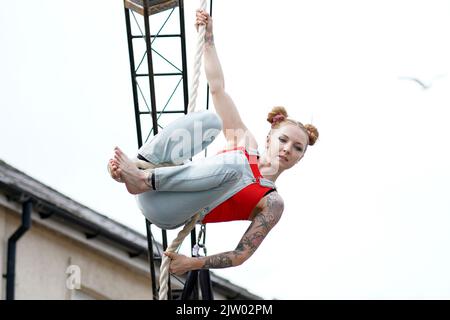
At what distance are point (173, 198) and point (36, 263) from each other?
7246mm

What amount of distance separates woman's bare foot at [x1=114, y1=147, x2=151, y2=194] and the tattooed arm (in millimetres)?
649

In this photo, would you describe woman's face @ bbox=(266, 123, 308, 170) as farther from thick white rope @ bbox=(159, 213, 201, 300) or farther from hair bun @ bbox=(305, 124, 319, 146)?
thick white rope @ bbox=(159, 213, 201, 300)

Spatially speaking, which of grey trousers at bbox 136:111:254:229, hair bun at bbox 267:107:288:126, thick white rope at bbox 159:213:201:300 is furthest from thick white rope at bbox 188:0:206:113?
thick white rope at bbox 159:213:201:300

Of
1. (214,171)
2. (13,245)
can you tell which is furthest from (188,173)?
(13,245)

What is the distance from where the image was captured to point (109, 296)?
2203 cm

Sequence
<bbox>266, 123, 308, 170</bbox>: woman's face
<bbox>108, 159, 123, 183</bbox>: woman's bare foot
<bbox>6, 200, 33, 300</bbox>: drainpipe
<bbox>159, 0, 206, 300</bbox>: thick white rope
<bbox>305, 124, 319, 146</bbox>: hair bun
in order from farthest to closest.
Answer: <bbox>6, 200, 33, 300</bbox>: drainpipe
<bbox>305, 124, 319, 146</bbox>: hair bun
<bbox>266, 123, 308, 170</bbox>: woman's face
<bbox>159, 0, 206, 300</bbox>: thick white rope
<bbox>108, 159, 123, 183</bbox>: woman's bare foot

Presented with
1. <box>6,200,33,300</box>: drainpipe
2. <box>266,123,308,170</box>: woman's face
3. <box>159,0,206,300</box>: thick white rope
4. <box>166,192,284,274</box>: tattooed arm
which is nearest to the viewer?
<box>159,0,206,300</box>: thick white rope

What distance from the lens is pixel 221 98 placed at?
46.6 ft

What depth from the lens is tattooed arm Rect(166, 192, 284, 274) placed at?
13898 mm

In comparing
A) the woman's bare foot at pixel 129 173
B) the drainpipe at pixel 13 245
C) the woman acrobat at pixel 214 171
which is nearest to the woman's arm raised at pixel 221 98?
the woman acrobat at pixel 214 171

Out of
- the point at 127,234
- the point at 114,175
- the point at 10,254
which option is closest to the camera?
the point at 114,175

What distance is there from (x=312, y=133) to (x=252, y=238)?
0.83 metres

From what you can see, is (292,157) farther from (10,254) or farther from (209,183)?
(10,254)
